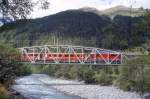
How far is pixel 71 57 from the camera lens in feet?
241

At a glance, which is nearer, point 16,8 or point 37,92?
point 16,8

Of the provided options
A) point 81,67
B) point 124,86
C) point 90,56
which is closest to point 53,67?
point 81,67

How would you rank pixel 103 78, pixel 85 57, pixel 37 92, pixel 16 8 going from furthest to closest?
pixel 103 78, pixel 85 57, pixel 37 92, pixel 16 8

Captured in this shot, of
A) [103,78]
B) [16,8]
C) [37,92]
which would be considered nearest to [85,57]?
[103,78]

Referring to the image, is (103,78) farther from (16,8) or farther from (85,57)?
(16,8)

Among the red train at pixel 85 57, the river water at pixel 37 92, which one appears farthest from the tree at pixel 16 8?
the red train at pixel 85 57

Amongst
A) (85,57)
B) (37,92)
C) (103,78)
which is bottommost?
(37,92)

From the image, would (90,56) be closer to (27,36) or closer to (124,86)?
(124,86)

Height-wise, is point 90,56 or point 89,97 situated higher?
point 90,56

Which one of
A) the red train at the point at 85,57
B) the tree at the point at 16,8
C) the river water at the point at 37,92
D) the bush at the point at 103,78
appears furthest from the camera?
the bush at the point at 103,78

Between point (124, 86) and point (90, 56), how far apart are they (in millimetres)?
14730

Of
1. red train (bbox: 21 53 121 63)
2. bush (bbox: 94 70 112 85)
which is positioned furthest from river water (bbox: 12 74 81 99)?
bush (bbox: 94 70 112 85)

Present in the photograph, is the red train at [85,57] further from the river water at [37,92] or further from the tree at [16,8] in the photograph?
the tree at [16,8]

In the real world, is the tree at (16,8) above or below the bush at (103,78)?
above
